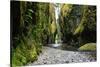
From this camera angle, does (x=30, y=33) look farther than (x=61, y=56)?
No

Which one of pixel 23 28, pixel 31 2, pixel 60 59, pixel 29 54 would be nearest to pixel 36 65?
pixel 29 54

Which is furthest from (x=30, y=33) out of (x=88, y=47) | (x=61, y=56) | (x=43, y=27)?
(x=88, y=47)

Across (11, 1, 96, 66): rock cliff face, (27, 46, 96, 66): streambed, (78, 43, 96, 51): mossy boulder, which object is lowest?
(27, 46, 96, 66): streambed

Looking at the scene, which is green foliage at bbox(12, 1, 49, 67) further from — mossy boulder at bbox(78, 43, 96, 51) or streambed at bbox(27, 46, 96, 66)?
mossy boulder at bbox(78, 43, 96, 51)

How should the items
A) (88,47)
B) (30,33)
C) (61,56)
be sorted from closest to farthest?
1. (30,33)
2. (61,56)
3. (88,47)

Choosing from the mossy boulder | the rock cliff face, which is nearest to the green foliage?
the rock cliff face

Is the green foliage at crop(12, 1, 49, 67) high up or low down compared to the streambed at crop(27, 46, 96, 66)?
up

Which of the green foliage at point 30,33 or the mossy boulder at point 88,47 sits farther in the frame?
the mossy boulder at point 88,47

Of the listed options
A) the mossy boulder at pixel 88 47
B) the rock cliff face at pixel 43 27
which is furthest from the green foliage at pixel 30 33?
the mossy boulder at pixel 88 47

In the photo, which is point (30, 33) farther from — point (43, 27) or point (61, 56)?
point (61, 56)

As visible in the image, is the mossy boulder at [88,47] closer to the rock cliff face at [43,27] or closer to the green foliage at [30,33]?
the rock cliff face at [43,27]

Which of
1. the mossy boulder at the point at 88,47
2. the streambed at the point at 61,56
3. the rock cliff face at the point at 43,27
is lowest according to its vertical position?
the streambed at the point at 61,56

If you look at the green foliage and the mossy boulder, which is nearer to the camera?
the green foliage
